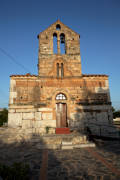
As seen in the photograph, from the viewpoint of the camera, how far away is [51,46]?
1346 cm

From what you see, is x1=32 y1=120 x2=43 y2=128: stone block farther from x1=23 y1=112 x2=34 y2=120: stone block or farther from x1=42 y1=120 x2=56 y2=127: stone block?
x1=23 y1=112 x2=34 y2=120: stone block

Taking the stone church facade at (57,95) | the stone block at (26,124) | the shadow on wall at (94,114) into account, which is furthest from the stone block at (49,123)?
the shadow on wall at (94,114)

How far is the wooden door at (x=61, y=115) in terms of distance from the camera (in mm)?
11812

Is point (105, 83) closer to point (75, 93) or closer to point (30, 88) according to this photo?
point (75, 93)

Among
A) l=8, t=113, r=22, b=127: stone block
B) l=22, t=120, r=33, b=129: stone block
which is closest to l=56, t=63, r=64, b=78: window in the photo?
l=22, t=120, r=33, b=129: stone block

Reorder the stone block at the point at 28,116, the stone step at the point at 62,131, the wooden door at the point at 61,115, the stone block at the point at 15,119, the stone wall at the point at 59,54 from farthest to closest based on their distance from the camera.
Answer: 1. the stone wall at the point at 59,54
2. the wooden door at the point at 61,115
3. the stone block at the point at 28,116
4. the stone block at the point at 15,119
5. the stone step at the point at 62,131

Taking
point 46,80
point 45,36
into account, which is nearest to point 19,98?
point 46,80

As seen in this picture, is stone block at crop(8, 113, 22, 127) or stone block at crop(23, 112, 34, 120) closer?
stone block at crop(8, 113, 22, 127)

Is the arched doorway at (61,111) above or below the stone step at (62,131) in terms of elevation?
above

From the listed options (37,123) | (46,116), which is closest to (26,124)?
(37,123)

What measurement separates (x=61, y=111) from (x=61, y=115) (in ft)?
1.30

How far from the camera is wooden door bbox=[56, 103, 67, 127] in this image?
1181 cm

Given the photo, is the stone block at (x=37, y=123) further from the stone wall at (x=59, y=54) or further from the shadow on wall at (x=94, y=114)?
the stone wall at (x=59, y=54)

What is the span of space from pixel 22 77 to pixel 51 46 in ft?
15.7
